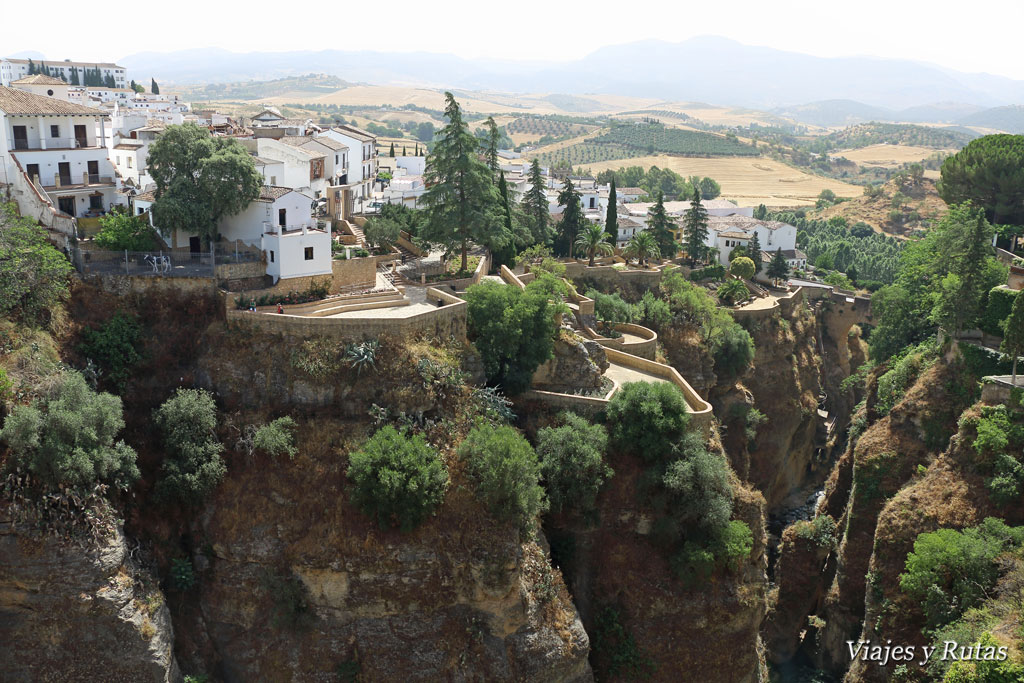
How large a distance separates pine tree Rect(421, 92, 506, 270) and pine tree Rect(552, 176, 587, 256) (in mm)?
12042

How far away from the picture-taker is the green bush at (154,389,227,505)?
30.7 m

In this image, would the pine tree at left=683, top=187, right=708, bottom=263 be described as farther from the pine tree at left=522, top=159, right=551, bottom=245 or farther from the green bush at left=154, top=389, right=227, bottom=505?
the green bush at left=154, top=389, right=227, bottom=505

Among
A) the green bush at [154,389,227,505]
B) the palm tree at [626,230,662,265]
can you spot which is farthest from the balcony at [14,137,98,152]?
the palm tree at [626,230,662,265]

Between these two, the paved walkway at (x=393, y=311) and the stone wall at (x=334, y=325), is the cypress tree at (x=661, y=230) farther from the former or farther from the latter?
the stone wall at (x=334, y=325)

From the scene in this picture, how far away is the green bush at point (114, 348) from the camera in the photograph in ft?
107

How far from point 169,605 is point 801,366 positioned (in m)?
41.3

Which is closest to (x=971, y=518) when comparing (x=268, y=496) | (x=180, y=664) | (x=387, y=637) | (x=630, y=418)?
(x=630, y=418)

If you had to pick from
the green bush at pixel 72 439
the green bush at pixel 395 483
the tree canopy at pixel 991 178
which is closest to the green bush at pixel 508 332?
the green bush at pixel 395 483

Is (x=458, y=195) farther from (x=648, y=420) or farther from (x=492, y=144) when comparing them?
(x=648, y=420)

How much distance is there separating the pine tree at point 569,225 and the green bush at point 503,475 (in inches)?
1005

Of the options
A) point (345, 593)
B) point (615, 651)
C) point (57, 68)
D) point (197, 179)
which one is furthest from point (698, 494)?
point (57, 68)

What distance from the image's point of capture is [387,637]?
30562 mm

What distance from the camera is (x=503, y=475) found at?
31.0 m

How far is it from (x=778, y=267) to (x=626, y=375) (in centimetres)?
2492
